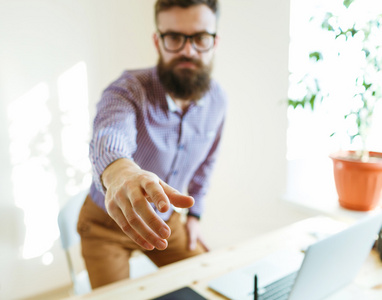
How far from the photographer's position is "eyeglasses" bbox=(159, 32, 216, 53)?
0.94 metres

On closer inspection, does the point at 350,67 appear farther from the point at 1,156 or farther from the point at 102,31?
the point at 1,156

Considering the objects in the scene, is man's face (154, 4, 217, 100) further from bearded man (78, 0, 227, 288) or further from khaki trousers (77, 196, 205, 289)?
khaki trousers (77, 196, 205, 289)

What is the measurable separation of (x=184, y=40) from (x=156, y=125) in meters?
0.28

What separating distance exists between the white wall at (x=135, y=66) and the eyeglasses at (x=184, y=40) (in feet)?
2.54

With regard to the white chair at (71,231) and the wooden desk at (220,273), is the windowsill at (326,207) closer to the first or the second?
the wooden desk at (220,273)

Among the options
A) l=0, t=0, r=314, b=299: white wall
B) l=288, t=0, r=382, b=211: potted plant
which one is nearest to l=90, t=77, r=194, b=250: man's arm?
l=288, t=0, r=382, b=211: potted plant

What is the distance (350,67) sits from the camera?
1415 mm

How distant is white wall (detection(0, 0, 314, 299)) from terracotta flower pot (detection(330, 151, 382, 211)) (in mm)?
382

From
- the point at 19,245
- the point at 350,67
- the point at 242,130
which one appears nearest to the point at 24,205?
the point at 19,245

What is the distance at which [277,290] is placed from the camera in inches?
31.4

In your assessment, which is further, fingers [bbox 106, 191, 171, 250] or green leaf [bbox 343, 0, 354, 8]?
green leaf [bbox 343, 0, 354, 8]

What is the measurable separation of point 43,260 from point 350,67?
69.7 inches

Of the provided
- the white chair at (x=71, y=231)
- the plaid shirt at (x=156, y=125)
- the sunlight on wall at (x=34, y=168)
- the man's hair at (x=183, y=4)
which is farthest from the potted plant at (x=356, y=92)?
the sunlight on wall at (x=34, y=168)

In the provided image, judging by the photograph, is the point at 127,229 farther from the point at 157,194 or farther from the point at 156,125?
the point at 156,125
